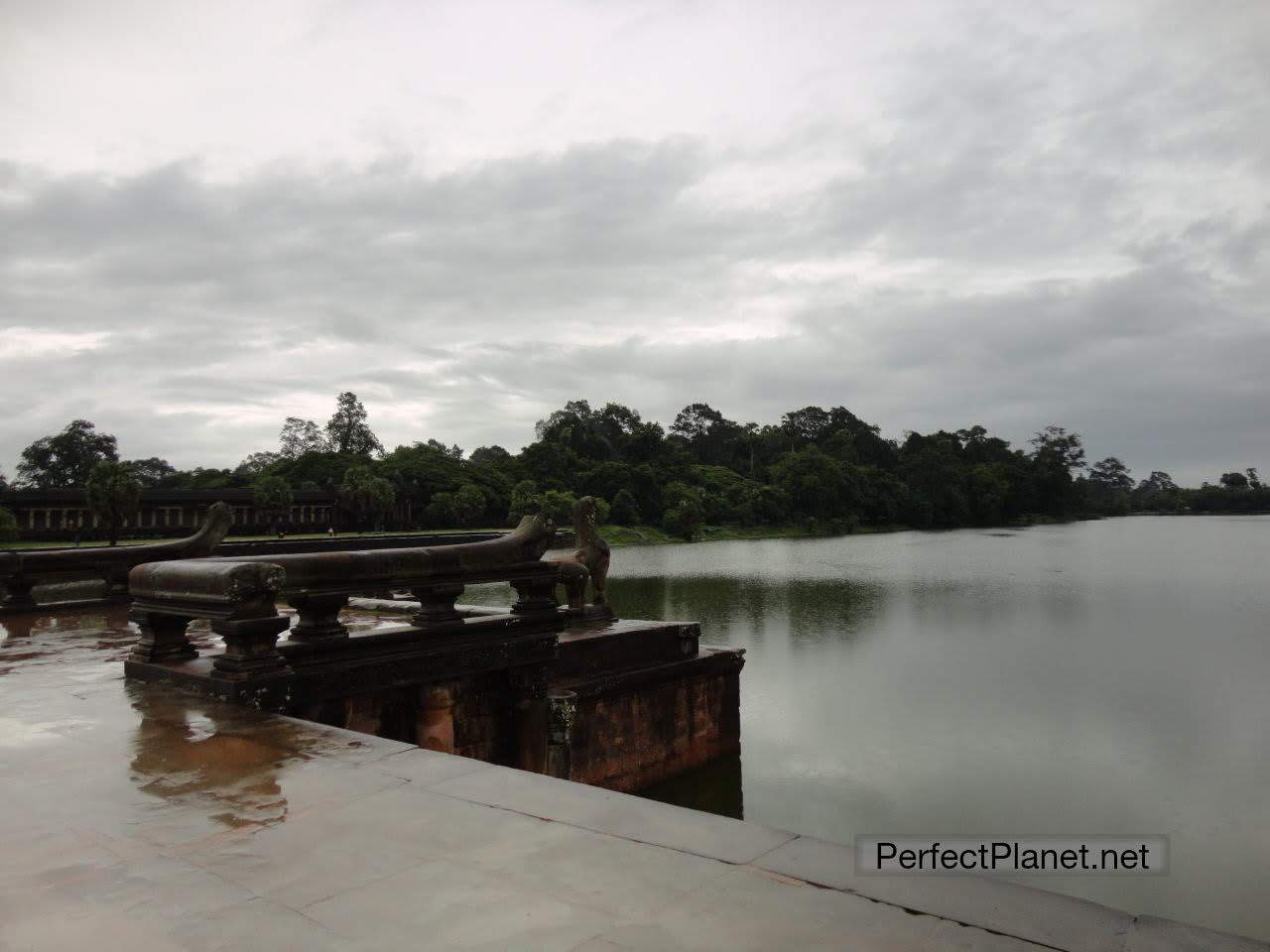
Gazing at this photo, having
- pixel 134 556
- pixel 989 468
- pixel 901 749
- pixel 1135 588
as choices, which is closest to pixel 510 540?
pixel 134 556

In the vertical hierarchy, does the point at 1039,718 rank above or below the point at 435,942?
below

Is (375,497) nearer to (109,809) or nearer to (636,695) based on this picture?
(636,695)

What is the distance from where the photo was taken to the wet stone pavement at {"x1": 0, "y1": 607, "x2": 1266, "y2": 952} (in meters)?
2.04

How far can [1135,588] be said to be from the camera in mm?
30891

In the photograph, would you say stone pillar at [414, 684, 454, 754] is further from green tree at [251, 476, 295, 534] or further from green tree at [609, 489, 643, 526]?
green tree at [609, 489, 643, 526]

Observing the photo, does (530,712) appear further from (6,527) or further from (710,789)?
(6,527)

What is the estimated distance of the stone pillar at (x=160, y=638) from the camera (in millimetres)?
5434

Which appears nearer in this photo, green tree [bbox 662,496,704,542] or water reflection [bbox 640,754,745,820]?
water reflection [bbox 640,754,745,820]

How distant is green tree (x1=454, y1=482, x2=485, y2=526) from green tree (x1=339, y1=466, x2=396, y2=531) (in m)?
4.12

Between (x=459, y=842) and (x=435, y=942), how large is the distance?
0.59 metres

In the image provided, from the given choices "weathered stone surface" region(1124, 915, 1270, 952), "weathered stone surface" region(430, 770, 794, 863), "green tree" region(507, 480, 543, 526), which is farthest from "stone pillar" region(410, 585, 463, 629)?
"green tree" region(507, 480, 543, 526)

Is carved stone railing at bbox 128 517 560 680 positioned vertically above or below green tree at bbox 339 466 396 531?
below

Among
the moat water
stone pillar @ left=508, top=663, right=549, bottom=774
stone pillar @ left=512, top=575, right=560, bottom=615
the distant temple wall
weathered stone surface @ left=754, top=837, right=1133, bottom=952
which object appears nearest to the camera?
weathered stone surface @ left=754, top=837, right=1133, bottom=952

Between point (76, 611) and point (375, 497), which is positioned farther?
point (375, 497)
